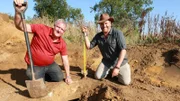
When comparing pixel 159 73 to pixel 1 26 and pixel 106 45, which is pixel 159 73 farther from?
pixel 1 26

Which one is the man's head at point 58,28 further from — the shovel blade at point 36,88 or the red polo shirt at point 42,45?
the shovel blade at point 36,88

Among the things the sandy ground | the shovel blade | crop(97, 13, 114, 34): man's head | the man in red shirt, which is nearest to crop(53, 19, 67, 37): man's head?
the man in red shirt

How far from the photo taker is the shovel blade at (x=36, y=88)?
4309mm

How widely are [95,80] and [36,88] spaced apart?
134 centimetres

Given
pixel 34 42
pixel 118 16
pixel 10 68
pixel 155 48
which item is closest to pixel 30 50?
pixel 34 42

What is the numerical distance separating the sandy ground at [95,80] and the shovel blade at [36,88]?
0.29 feet

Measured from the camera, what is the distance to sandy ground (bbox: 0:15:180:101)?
15.1ft

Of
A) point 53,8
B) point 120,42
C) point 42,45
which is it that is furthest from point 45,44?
point 53,8

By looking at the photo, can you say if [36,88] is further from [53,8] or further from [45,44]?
[53,8]

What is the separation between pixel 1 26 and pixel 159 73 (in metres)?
4.33

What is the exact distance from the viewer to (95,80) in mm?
5223

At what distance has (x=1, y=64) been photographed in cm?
646

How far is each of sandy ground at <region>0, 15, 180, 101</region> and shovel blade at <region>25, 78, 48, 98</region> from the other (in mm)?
90

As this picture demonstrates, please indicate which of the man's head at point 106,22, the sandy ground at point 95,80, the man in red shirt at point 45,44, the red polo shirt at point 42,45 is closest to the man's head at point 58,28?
the man in red shirt at point 45,44
